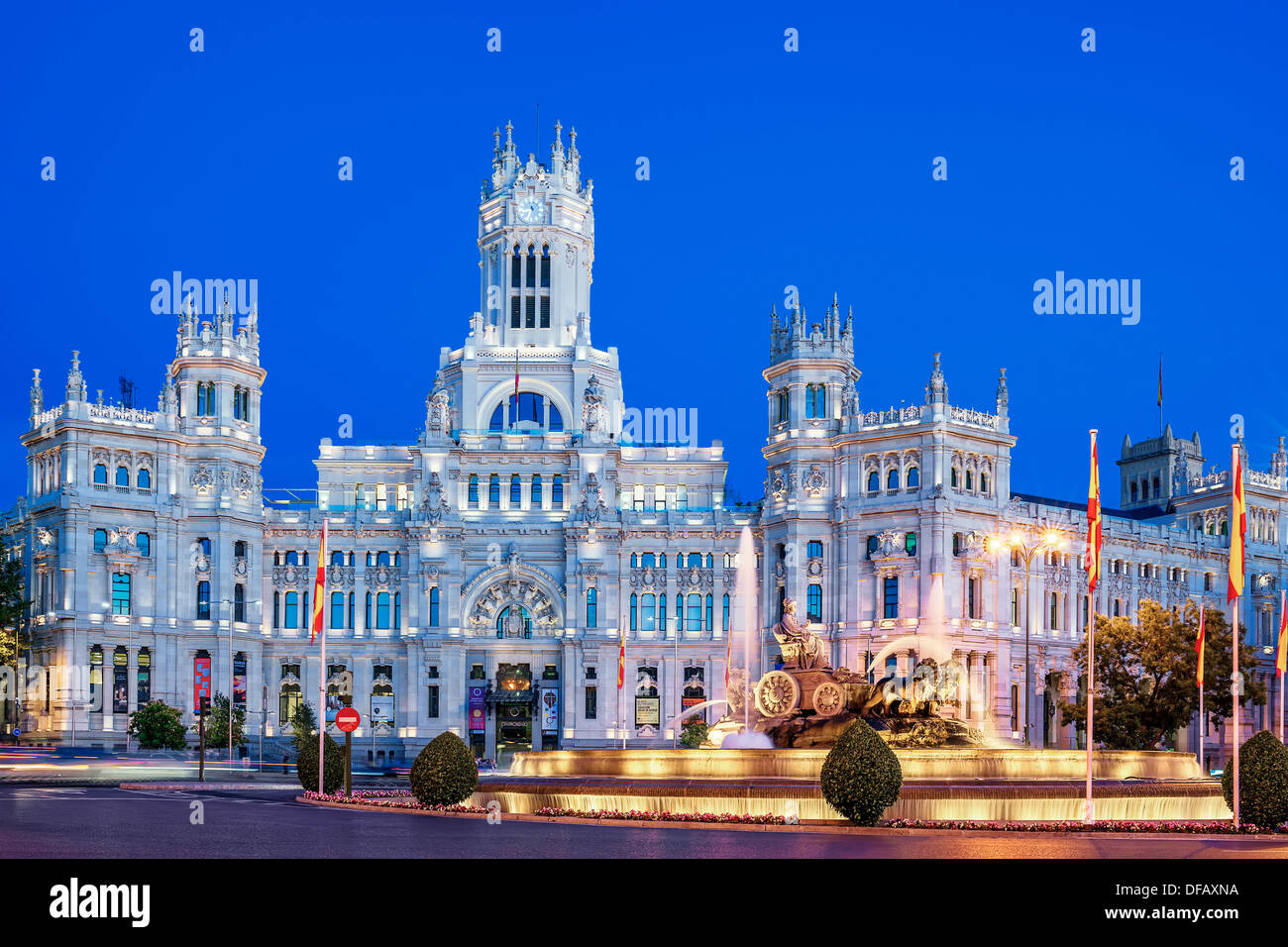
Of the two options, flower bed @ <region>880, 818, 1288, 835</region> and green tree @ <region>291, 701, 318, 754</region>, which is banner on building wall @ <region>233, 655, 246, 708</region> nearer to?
green tree @ <region>291, 701, 318, 754</region>

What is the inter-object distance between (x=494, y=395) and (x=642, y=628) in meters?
22.8

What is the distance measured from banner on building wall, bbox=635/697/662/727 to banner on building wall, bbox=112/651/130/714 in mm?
37024

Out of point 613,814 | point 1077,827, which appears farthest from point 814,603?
point 1077,827

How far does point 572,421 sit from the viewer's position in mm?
131625

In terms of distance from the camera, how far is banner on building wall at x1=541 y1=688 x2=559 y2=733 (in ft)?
407

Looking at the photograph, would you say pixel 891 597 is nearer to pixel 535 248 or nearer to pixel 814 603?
pixel 814 603

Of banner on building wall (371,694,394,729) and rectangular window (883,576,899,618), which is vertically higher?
rectangular window (883,576,899,618)

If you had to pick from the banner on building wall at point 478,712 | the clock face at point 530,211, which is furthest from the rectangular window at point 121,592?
the clock face at point 530,211

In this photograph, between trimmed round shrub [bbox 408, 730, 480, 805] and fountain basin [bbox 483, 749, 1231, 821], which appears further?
trimmed round shrub [bbox 408, 730, 480, 805]

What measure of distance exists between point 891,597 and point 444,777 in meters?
71.3

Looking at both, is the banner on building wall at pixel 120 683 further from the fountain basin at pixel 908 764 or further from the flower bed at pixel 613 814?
the flower bed at pixel 613 814

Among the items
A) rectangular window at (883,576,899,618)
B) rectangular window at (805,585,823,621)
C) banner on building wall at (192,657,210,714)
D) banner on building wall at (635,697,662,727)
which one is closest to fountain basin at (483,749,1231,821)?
rectangular window at (883,576,899,618)
